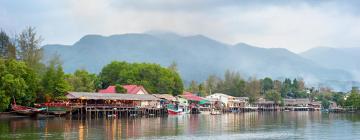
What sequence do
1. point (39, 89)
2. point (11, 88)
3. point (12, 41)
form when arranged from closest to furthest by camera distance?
point (11, 88) < point (39, 89) < point (12, 41)

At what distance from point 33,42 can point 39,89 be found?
11.9m

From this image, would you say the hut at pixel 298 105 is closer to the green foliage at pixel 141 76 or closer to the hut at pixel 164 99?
the green foliage at pixel 141 76

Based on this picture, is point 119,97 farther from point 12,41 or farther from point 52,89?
point 12,41

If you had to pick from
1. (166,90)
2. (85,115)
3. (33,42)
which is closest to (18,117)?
(85,115)

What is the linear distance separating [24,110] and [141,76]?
50.5 metres

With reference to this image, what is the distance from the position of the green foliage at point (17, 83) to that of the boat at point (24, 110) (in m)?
1.61

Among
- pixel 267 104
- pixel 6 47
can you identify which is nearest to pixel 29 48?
pixel 6 47

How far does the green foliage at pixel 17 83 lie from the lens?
70.9m

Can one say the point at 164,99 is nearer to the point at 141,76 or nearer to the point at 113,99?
the point at 141,76

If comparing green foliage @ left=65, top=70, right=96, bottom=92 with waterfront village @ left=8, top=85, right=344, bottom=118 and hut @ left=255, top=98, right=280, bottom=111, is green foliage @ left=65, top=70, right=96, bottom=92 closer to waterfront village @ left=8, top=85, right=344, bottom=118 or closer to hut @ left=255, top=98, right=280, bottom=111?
waterfront village @ left=8, top=85, right=344, bottom=118

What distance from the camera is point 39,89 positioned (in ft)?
267

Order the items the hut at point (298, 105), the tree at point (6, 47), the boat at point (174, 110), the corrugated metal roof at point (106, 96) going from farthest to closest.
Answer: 1. the hut at point (298, 105)
2. the boat at point (174, 110)
3. the tree at point (6, 47)
4. the corrugated metal roof at point (106, 96)

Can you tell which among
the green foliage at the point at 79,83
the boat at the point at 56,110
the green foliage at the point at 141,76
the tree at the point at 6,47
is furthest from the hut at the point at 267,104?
the boat at the point at 56,110

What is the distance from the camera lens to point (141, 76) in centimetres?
12250
